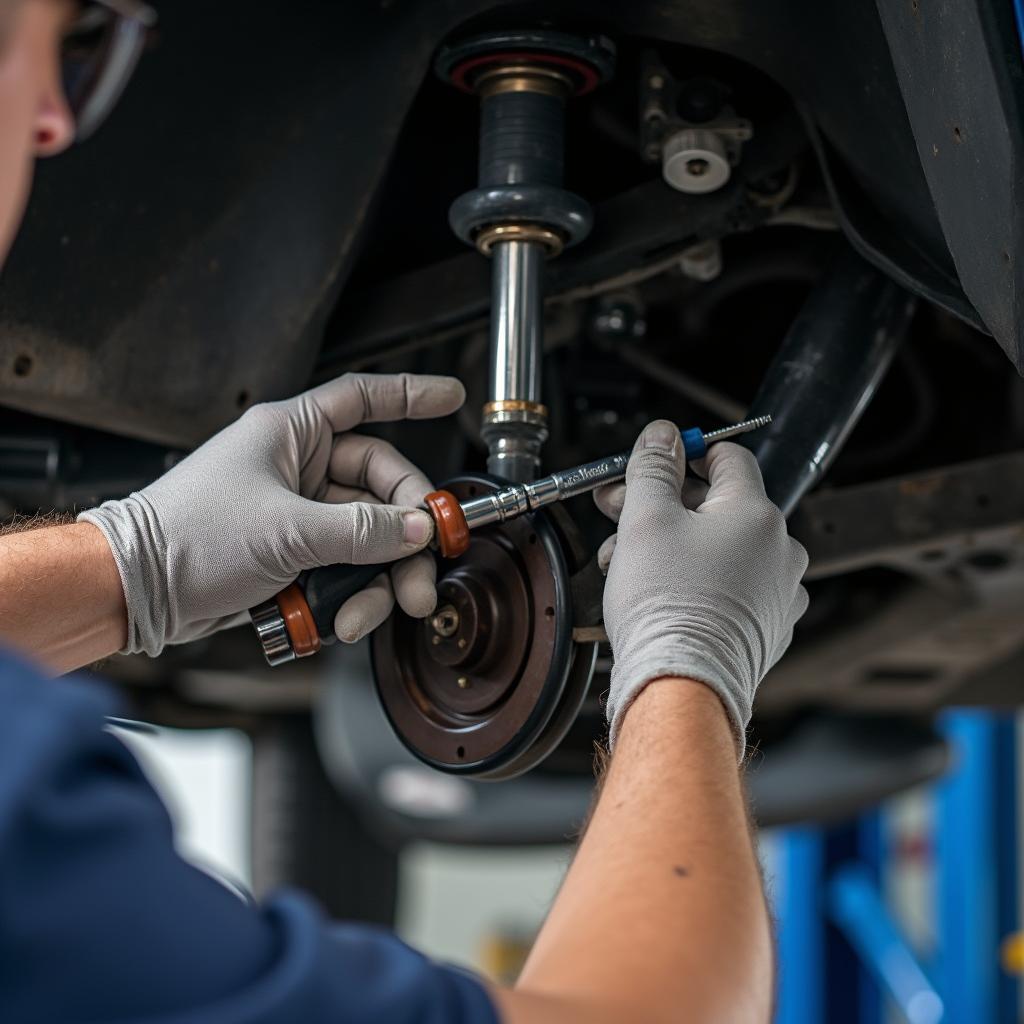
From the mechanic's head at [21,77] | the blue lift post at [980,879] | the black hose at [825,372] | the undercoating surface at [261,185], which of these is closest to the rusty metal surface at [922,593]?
the black hose at [825,372]

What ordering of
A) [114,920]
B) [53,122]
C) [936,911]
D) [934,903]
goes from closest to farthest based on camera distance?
[114,920], [53,122], [936,911], [934,903]

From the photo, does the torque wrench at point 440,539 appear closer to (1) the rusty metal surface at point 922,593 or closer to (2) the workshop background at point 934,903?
(1) the rusty metal surface at point 922,593

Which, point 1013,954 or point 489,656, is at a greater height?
point 1013,954

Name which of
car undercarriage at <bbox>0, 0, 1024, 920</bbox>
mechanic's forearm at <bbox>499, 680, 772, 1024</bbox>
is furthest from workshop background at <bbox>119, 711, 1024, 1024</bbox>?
mechanic's forearm at <bbox>499, 680, 772, 1024</bbox>

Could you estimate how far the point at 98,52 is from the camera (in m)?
0.65

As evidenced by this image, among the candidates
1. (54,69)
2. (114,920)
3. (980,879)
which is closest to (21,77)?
(54,69)

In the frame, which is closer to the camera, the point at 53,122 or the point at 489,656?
the point at 53,122

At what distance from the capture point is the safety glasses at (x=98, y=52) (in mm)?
644

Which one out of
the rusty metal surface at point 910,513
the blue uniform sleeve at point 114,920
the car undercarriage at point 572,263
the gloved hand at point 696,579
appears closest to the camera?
the blue uniform sleeve at point 114,920

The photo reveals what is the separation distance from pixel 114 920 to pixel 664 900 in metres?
0.25

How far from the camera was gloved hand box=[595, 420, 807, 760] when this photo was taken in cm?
82

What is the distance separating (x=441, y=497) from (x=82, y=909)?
0.47 meters

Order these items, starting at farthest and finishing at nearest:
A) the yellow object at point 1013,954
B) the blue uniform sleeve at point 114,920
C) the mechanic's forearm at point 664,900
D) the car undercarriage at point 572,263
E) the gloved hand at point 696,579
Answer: the yellow object at point 1013,954 < the car undercarriage at point 572,263 < the gloved hand at point 696,579 < the mechanic's forearm at point 664,900 < the blue uniform sleeve at point 114,920

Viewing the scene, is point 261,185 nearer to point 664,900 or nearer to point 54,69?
point 54,69
